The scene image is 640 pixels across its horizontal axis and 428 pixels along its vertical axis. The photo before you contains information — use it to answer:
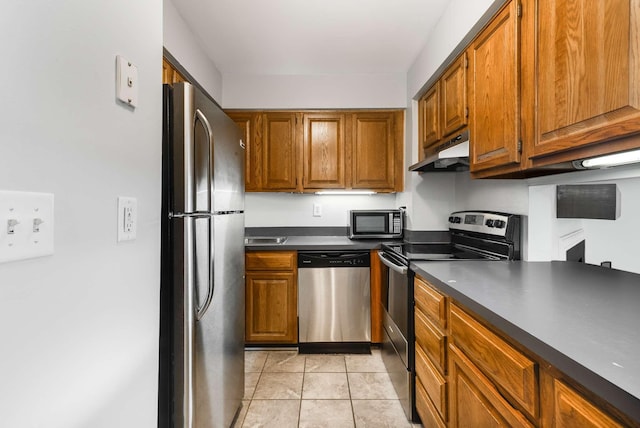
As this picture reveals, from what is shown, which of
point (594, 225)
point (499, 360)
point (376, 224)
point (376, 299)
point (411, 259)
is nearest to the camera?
point (499, 360)

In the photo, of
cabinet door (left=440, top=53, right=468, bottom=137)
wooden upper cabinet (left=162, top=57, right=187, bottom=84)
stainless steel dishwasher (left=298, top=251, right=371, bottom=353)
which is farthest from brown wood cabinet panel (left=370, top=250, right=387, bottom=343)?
wooden upper cabinet (left=162, top=57, right=187, bottom=84)

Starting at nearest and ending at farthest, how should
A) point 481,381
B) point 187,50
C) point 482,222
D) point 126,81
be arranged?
point 126,81, point 481,381, point 482,222, point 187,50

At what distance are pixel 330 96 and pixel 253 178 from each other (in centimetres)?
105

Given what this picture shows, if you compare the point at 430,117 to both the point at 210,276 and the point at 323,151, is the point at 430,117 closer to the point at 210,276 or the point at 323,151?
the point at 323,151

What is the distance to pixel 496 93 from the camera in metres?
1.57

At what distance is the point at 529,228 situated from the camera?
68.3 inches

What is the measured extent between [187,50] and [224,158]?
1.20 m

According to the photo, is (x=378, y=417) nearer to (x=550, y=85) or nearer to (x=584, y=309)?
(x=584, y=309)

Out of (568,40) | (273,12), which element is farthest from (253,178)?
(568,40)

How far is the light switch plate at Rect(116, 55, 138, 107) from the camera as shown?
83 cm

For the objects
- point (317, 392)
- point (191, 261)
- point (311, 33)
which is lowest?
point (317, 392)

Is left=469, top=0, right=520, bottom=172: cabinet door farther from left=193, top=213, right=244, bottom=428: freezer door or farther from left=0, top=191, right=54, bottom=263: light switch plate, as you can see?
left=0, top=191, right=54, bottom=263: light switch plate

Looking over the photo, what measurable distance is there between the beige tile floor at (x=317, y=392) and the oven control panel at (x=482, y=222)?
1.20 meters

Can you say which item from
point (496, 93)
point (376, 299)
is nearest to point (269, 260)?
point (376, 299)
